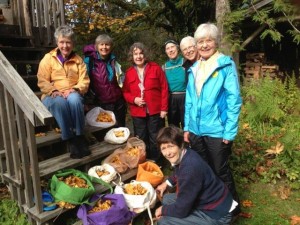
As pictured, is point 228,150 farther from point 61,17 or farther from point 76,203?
point 61,17

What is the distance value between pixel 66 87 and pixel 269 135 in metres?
3.94

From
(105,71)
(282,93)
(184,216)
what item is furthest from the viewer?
(282,93)

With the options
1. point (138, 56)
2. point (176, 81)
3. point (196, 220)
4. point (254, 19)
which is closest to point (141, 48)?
point (138, 56)

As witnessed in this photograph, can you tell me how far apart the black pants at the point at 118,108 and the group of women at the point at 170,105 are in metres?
0.01

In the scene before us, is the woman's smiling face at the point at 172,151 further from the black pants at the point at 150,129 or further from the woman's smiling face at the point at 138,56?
the woman's smiling face at the point at 138,56

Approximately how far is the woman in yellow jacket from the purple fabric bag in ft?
2.52

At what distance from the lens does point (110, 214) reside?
288 centimetres

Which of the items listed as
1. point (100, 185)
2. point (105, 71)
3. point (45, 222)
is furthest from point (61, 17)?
point (45, 222)

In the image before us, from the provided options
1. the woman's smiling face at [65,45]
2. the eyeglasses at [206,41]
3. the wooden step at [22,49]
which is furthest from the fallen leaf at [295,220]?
the wooden step at [22,49]

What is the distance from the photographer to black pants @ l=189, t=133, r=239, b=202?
9.98 ft

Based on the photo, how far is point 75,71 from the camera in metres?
3.83

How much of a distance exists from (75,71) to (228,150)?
2.08 meters

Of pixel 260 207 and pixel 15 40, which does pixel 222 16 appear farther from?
pixel 260 207

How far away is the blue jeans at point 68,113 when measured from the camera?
11.3 ft
